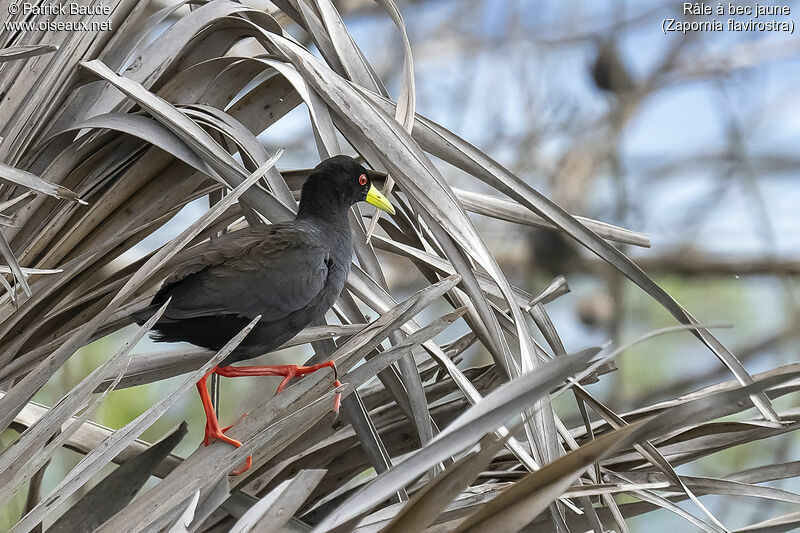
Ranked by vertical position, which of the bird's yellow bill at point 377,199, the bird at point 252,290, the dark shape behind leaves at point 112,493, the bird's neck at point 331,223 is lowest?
the dark shape behind leaves at point 112,493

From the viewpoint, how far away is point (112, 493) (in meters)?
0.83

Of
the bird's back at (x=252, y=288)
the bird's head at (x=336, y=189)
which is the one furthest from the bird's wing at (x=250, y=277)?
the bird's head at (x=336, y=189)

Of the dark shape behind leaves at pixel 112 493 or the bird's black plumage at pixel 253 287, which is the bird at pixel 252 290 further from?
the dark shape behind leaves at pixel 112 493

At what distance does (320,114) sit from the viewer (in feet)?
3.24

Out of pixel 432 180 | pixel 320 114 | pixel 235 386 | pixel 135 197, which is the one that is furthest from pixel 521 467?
pixel 235 386

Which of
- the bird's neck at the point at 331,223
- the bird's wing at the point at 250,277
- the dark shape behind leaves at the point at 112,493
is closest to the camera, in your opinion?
the dark shape behind leaves at the point at 112,493

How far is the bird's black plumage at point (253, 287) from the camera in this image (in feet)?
3.21

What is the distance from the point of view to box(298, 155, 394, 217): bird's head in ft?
3.85

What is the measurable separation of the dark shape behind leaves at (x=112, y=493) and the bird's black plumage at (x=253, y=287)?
17 cm

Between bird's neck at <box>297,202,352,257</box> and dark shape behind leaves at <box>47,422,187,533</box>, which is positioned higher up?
bird's neck at <box>297,202,352,257</box>

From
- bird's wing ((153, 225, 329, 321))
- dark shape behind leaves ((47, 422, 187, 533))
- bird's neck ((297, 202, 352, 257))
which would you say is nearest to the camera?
dark shape behind leaves ((47, 422, 187, 533))

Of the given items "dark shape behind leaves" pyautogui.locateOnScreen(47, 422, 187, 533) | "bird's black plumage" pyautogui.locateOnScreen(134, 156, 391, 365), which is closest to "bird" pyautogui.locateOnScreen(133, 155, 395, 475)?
"bird's black plumage" pyautogui.locateOnScreen(134, 156, 391, 365)

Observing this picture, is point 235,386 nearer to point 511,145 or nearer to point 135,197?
point 511,145

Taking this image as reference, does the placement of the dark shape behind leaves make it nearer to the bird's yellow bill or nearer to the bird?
the bird
